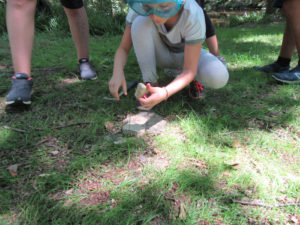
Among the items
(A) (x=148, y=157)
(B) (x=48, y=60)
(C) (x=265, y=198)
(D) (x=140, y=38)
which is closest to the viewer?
(C) (x=265, y=198)

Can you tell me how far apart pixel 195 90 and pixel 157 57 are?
42 cm

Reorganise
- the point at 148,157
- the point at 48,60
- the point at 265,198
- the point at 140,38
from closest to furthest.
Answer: the point at 265,198 → the point at 148,157 → the point at 140,38 → the point at 48,60

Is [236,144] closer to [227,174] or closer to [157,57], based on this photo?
[227,174]

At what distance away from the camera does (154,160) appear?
134cm

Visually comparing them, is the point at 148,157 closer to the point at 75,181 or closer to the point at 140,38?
the point at 75,181

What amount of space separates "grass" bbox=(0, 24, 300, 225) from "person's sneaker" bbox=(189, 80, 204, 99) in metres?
0.06

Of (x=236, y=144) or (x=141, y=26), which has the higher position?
(x=141, y=26)

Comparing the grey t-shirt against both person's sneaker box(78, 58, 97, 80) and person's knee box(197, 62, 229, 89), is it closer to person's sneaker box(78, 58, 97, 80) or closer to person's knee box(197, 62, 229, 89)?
person's knee box(197, 62, 229, 89)

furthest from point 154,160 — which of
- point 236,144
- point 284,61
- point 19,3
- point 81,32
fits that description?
point 284,61

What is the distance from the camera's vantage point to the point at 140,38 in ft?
5.68

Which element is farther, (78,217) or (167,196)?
(167,196)

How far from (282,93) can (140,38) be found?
4.59 ft

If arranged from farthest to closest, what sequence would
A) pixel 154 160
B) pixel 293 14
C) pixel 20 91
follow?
pixel 293 14 → pixel 20 91 → pixel 154 160

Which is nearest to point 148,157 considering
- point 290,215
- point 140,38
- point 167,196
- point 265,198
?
point 167,196
